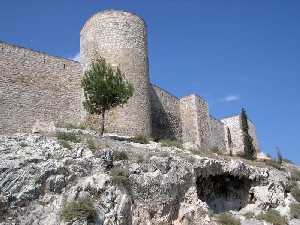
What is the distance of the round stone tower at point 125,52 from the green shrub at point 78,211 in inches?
370

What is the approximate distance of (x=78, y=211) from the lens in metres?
10.5

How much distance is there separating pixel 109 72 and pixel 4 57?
417 cm

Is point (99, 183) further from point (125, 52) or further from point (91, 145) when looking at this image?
point (125, 52)

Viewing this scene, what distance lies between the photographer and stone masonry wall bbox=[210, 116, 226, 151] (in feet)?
101

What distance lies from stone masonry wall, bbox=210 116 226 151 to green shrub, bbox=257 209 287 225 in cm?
1362

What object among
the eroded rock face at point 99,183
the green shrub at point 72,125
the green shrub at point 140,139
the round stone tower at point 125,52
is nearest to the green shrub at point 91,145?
the eroded rock face at point 99,183

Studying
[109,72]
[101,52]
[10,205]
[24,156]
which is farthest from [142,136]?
[10,205]

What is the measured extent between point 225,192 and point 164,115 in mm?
9338

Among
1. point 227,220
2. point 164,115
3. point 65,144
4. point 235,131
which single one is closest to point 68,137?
point 65,144

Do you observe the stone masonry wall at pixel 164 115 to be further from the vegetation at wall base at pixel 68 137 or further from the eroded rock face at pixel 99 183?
the vegetation at wall base at pixel 68 137

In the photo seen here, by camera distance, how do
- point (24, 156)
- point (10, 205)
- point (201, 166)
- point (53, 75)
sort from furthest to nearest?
point (53, 75), point (201, 166), point (24, 156), point (10, 205)

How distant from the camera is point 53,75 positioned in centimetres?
2067

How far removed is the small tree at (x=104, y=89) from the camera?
1845cm

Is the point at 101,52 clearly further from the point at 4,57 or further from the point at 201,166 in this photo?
the point at 201,166
